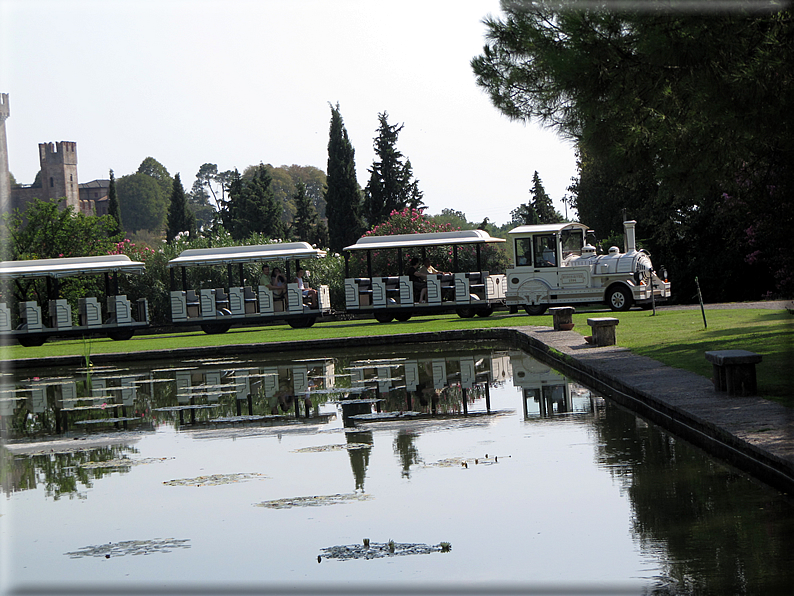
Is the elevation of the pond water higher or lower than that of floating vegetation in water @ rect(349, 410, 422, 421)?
lower

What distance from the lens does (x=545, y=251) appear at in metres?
25.6

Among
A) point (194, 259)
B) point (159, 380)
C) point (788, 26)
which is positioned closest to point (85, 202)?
point (194, 259)

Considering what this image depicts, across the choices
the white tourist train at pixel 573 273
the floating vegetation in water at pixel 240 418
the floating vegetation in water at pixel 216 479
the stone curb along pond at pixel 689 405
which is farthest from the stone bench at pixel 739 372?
the white tourist train at pixel 573 273

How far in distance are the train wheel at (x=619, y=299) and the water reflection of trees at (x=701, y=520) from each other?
17.5 meters

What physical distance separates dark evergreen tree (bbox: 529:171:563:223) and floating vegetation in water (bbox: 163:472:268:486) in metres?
58.6

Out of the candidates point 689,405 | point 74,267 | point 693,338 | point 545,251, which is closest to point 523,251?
point 545,251

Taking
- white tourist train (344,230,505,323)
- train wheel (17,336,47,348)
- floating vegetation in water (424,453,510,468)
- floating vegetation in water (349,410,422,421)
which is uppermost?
white tourist train (344,230,505,323)

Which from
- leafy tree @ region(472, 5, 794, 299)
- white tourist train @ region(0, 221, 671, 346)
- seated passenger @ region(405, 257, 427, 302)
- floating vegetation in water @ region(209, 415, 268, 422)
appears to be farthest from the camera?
seated passenger @ region(405, 257, 427, 302)

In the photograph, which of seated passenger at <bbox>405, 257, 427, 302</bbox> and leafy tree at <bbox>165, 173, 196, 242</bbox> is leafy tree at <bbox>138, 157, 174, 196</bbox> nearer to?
leafy tree at <bbox>165, 173, 196, 242</bbox>

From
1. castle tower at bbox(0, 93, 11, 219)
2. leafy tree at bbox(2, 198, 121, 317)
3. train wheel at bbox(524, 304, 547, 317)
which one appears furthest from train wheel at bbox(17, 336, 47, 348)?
castle tower at bbox(0, 93, 11, 219)

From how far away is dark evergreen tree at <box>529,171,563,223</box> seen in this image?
6556cm

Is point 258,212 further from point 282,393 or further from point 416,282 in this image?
point 282,393

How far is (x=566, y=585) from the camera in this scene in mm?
4211

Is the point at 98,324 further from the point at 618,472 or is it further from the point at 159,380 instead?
the point at 618,472
